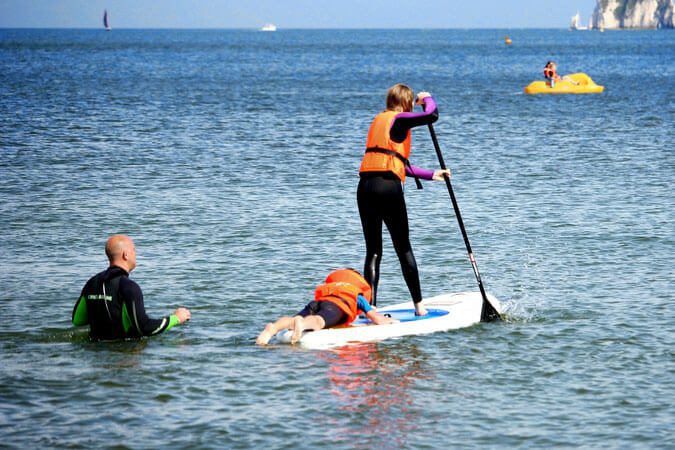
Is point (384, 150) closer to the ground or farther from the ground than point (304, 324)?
farther from the ground

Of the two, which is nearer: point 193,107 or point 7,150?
point 7,150

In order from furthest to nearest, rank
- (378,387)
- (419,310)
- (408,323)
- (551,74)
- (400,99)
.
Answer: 1. (551,74)
2. (419,310)
3. (408,323)
4. (400,99)
5. (378,387)

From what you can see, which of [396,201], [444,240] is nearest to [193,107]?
[444,240]

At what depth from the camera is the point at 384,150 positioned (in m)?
10.7

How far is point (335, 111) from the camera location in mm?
46000

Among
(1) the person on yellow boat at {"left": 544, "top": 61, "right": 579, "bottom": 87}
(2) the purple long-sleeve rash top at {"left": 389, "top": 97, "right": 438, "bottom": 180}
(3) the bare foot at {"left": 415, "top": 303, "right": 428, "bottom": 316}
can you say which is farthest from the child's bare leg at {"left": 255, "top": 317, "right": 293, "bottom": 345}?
(1) the person on yellow boat at {"left": 544, "top": 61, "right": 579, "bottom": 87}

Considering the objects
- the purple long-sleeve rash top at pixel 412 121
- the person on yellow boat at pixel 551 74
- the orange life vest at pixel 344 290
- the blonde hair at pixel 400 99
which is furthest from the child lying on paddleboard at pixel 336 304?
the person on yellow boat at pixel 551 74

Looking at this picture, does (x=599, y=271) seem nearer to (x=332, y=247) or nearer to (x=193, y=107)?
(x=332, y=247)

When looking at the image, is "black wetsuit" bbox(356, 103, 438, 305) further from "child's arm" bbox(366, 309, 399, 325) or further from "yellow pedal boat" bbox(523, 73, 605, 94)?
"yellow pedal boat" bbox(523, 73, 605, 94)

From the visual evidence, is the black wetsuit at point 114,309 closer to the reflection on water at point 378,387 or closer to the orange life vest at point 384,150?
the reflection on water at point 378,387

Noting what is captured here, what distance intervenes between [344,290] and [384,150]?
1.39 m

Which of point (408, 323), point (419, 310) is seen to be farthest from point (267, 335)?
point (419, 310)

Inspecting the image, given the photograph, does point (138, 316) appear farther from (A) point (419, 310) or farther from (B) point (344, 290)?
(A) point (419, 310)

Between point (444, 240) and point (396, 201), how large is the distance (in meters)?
5.79
